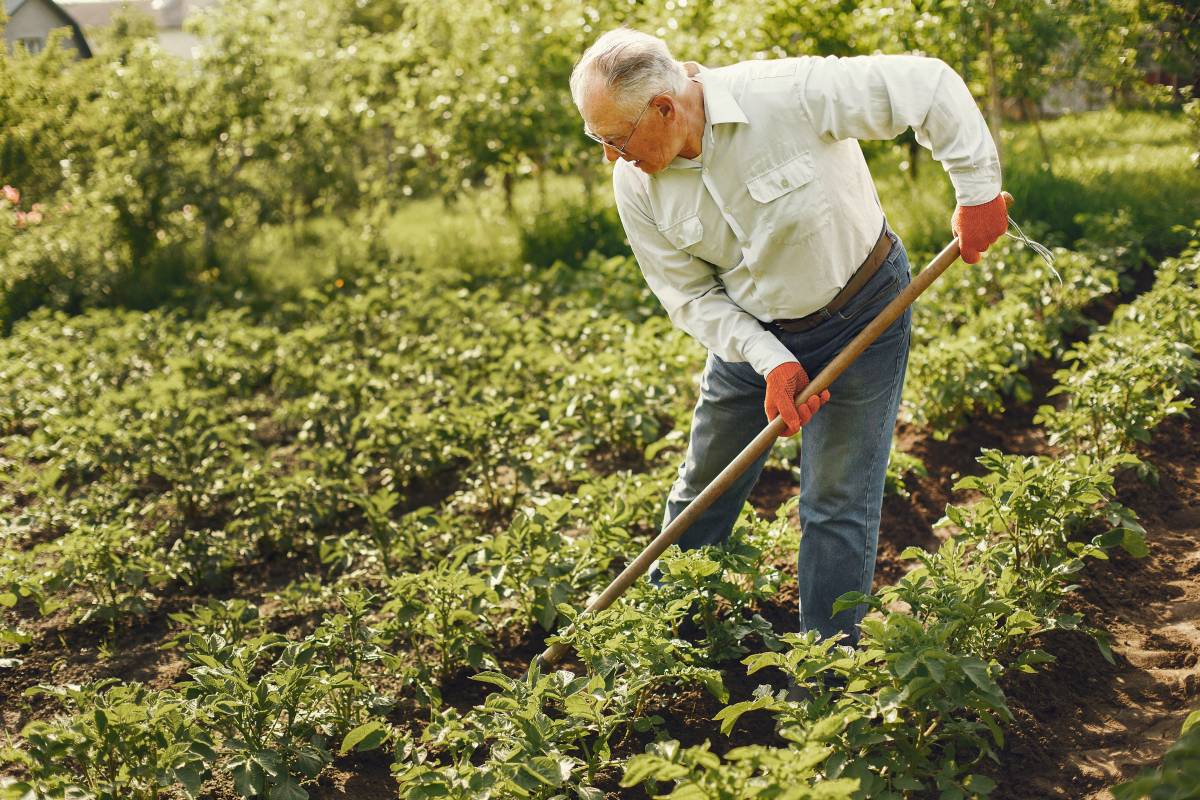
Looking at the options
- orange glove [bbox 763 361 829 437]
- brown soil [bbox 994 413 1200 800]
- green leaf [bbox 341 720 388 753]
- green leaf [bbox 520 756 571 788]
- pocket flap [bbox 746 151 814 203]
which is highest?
pocket flap [bbox 746 151 814 203]

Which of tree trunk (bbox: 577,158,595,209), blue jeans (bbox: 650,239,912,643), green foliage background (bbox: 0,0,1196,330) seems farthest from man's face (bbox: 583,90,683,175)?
tree trunk (bbox: 577,158,595,209)

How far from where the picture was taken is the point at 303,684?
2.82 metres

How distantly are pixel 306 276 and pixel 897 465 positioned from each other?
6.00 meters

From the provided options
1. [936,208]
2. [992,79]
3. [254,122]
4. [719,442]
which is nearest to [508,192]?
[254,122]

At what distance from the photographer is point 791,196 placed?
266 cm

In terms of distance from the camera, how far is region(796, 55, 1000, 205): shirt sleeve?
255cm

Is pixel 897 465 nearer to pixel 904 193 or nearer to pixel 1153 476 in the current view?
pixel 1153 476

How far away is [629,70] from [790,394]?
0.90 meters

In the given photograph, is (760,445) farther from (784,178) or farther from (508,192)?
(508,192)

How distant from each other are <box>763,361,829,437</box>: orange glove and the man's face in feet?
2.00

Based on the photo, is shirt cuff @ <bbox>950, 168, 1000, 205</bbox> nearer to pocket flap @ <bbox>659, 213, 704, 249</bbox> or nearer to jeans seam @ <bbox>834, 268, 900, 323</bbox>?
jeans seam @ <bbox>834, 268, 900, 323</bbox>

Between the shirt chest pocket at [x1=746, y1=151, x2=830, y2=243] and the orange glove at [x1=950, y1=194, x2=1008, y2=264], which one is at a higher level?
the shirt chest pocket at [x1=746, y1=151, x2=830, y2=243]

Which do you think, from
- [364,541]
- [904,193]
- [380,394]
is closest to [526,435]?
[380,394]

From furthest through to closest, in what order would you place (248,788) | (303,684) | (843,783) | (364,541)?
1. (364,541)
2. (303,684)
3. (248,788)
4. (843,783)
